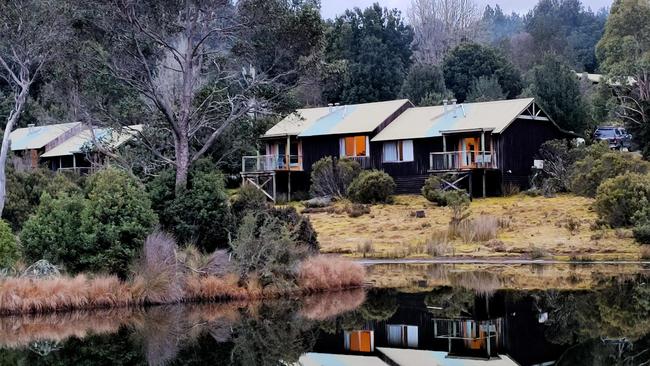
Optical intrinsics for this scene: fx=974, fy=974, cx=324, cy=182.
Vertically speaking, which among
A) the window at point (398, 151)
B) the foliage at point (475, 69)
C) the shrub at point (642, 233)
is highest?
the foliage at point (475, 69)

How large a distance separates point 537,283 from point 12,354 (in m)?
16.5

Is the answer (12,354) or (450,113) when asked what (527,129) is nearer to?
(450,113)

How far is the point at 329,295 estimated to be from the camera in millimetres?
28469

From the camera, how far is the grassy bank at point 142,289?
24.7 meters

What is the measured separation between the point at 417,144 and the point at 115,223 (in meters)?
29.8

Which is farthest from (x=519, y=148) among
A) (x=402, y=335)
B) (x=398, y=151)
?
(x=402, y=335)

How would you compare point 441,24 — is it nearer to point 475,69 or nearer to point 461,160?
point 475,69

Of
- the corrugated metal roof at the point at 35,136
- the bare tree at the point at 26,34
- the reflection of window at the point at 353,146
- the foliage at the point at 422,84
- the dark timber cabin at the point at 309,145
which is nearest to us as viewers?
the bare tree at the point at 26,34

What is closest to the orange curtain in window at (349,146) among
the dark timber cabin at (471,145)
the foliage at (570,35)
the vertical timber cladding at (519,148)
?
the dark timber cabin at (471,145)

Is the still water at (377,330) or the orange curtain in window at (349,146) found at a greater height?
the orange curtain in window at (349,146)

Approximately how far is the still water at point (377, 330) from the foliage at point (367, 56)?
49485mm

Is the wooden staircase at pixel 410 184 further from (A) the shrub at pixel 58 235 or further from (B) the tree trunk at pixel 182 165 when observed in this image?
(A) the shrub at pixel 58 235

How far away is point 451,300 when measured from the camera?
26.8m

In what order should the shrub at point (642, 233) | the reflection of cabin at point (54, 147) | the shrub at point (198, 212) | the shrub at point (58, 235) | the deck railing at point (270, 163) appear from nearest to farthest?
1. the shrub at point (58, 235)
2. the shrub at point (198, 212)
3. the shrub at point (642, 233)
4. the deck railing at point (270, 163)
5. the reflection of cabin at point (54, 147)
